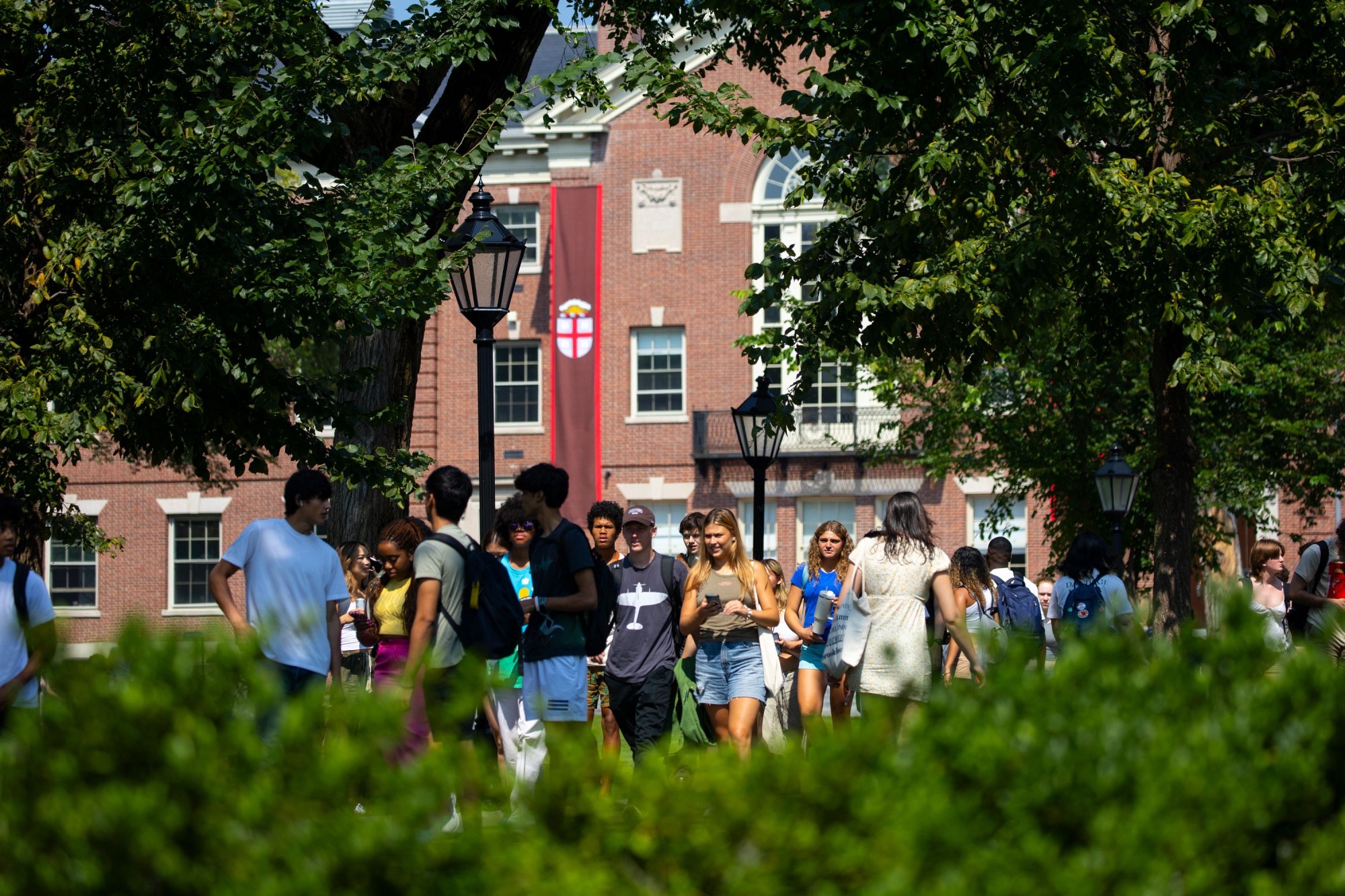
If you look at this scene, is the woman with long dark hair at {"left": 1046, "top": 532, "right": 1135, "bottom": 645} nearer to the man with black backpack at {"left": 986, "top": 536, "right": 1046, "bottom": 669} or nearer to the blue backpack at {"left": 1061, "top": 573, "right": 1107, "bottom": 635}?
the blue backpack at {"left": 1061, "top": 573, "right": 1107, "bottom": 635}

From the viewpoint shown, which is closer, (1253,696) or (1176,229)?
(1253,696)

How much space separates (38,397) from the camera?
11.1m

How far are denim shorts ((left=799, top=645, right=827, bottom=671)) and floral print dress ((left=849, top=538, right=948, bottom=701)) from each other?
80.4 inches

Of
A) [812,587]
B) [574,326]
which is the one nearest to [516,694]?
[812,587]

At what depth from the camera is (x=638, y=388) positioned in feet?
105

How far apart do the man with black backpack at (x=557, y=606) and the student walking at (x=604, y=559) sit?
1.24 m

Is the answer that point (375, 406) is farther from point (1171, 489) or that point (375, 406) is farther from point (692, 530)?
point (1171, 489)

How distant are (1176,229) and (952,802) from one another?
981 centimetres

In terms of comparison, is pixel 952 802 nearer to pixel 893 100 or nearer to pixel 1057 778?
pixel 1057 778

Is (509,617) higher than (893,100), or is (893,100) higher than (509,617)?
(893,100)

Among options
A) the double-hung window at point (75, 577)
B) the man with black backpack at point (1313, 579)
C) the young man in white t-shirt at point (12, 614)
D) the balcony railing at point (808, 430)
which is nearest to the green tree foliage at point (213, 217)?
the young man in white t-shirt at point (12, 614)

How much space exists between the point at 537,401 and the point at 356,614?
68.1 ft

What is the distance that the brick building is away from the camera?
103 ft

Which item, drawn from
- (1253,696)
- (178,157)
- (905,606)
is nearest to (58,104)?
(178,157)
